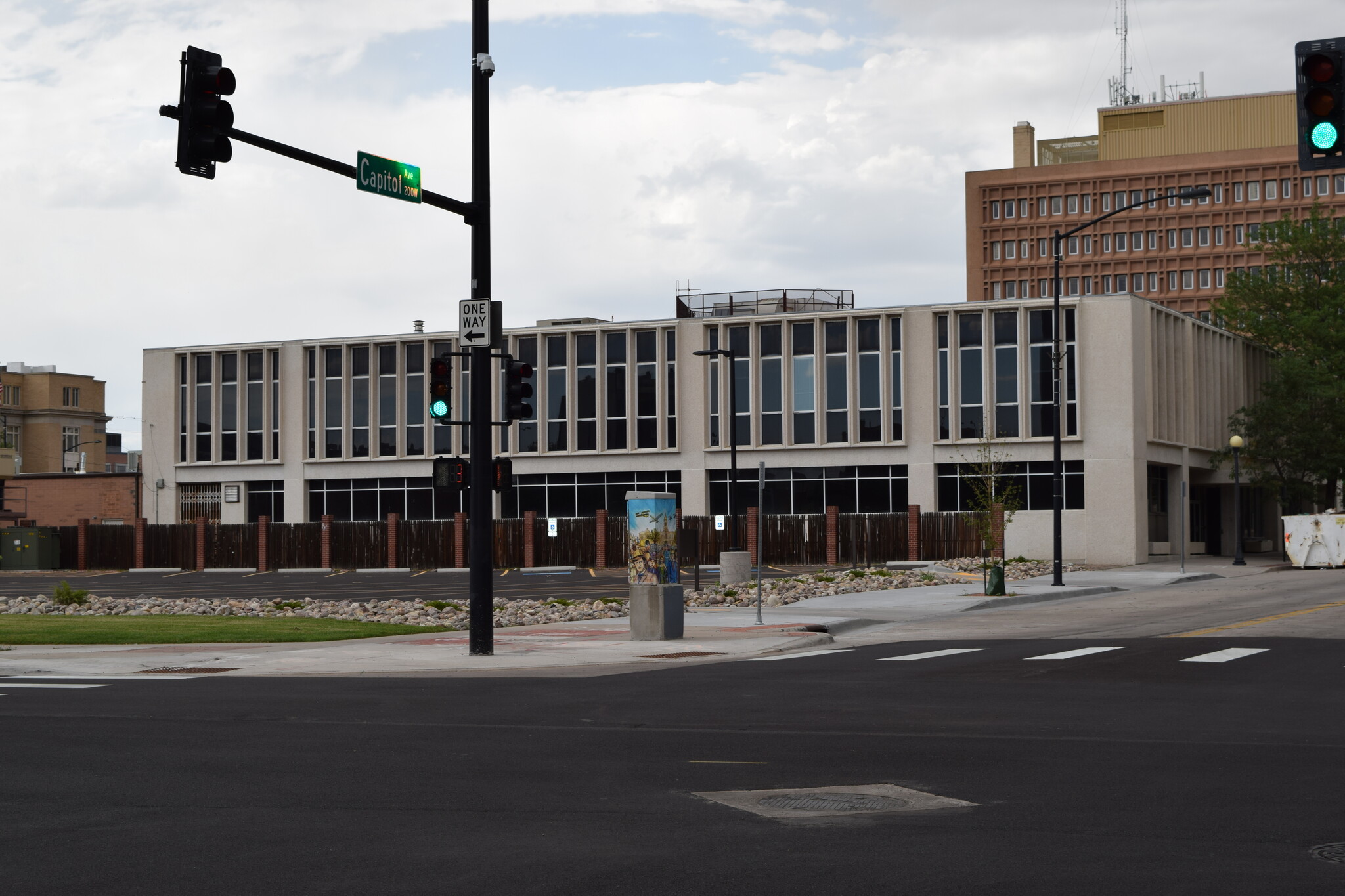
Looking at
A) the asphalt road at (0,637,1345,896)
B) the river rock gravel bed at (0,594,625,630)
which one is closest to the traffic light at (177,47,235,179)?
the asphalt road at (0,637,1345,896)

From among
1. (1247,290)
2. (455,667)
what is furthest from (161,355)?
(455,667)

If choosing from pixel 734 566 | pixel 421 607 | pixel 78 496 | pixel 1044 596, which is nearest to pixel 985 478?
pixel 734 566

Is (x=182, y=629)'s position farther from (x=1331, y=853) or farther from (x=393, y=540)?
(x=393, y=540)

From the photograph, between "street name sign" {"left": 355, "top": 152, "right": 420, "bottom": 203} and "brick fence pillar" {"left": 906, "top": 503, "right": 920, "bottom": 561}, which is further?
"brick fence pillar" {"left": 906, "top": 503, "right": 920, "bottom": 561}

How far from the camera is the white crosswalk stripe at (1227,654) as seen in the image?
60.8ft

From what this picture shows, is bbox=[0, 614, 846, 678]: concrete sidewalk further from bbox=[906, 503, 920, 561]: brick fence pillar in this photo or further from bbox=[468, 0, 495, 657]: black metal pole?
bbox=[906, 503, 920, 561]: brick fence pillar

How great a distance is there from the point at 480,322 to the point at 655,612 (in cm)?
530

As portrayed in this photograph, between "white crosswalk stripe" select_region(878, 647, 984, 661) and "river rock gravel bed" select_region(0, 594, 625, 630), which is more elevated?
"white crosswalk stripe" select_region(878, 647, 984, 661)

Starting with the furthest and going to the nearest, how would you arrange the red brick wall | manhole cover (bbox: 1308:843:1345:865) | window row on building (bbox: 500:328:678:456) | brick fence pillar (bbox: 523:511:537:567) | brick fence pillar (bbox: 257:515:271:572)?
the red brick wall < window row on building (bbox: 500:328:678:456) < brick fence pillar (bbox: 257:515:271:572) < brick fence pillar (bbox: 523:511:537:567) < manhole cover (bbox: 1308:843:1345:865)

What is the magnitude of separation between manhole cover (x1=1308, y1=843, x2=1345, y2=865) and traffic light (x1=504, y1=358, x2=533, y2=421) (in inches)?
539

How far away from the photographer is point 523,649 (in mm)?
21453

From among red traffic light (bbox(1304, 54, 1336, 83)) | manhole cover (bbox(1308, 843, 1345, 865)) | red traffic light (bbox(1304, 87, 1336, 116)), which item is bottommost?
manhole cover (bbox(1308, 843, 1345, 865))

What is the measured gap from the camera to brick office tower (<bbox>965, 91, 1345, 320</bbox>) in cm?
11869

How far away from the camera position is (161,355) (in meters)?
69.8
